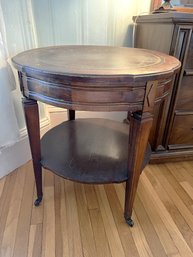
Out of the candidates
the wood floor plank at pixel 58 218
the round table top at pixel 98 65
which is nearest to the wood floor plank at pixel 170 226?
the wood floor plank at pixel 58 218

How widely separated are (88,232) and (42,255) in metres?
0.22

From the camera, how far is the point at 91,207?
105 centimetres

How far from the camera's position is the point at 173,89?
110 cm

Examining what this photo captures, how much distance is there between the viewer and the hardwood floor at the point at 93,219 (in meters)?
0.86

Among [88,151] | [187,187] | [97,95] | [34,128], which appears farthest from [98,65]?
[187,187]

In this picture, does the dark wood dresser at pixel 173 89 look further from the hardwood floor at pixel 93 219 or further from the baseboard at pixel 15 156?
the baseboard at pixel 15 156

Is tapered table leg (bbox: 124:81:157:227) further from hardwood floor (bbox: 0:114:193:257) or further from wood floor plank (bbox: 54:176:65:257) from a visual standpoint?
wood floor plank (bbox: 54:176:65:257)

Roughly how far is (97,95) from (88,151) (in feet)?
1.52

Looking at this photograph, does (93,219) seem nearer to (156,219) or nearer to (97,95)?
(156,219)

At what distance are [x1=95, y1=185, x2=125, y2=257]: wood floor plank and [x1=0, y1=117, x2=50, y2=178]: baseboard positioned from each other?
21.0 inches

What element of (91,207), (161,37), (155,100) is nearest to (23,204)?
(91,207)

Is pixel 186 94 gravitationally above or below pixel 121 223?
above

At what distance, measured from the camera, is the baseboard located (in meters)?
1.21

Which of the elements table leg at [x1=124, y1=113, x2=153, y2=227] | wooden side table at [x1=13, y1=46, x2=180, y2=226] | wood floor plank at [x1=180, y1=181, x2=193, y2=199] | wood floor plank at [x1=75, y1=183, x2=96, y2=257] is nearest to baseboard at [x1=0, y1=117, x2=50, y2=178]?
wooden side table at [x1=13, y1=46, x2=180, y2=226]
